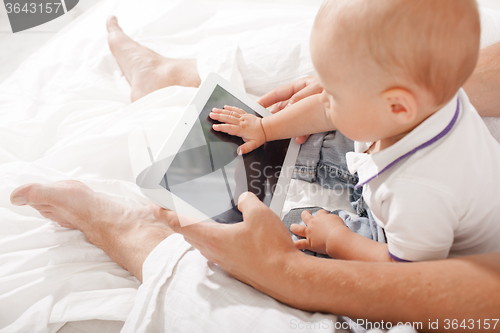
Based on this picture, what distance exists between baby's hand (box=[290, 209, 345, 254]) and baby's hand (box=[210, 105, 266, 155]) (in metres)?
0.22

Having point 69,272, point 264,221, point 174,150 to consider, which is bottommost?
point 69,272

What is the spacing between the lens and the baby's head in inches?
16.0

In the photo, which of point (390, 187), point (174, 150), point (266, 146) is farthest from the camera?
point (266, 146)

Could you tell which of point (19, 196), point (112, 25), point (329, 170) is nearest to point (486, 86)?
point (329, 170)

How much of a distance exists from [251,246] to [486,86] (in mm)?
663

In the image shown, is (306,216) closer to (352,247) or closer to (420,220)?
(352,247)

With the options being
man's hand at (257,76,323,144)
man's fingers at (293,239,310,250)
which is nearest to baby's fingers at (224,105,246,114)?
man's hand at (257,76,323,144)

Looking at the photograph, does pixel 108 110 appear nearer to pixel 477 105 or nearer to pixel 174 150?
pixel 174 150

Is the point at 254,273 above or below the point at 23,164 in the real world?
below

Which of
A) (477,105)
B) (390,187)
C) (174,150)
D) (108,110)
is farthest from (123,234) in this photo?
(477,105)

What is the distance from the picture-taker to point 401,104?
0.48 metres

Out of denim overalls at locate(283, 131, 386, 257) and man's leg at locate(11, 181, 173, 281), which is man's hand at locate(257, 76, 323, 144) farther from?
man's leg at locate(11, 181, 173, 281)

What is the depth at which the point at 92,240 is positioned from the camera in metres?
0.76

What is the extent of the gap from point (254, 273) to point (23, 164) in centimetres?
69
